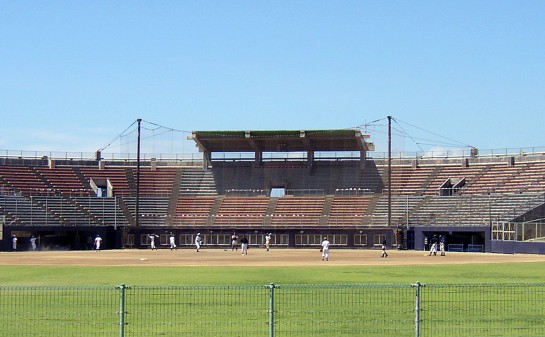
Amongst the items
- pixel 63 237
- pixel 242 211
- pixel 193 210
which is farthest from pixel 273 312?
pixel 193 210

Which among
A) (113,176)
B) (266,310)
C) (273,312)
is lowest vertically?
(266,310)

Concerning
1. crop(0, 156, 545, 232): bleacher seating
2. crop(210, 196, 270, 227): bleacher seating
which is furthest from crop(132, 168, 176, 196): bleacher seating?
crop(210, 196, 270, 227): bleacher seating

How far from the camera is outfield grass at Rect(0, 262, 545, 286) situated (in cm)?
3675

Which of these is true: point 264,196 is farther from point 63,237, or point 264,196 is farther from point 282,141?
point 63,237

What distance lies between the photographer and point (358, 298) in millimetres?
27688

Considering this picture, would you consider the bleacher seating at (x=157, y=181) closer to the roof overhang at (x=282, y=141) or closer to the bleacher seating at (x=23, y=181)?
the roof overhang at (x=282, y=141)

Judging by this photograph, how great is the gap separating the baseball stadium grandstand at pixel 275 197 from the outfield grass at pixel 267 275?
3611cm

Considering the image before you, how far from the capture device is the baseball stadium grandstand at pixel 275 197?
296ft

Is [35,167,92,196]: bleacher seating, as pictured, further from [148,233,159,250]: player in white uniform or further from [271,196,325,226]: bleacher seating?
[271,196,325,226]: bleacher seating

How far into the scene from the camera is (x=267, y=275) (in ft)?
136

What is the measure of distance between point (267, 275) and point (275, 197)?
2481 inches

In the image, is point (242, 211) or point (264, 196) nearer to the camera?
point (242, 211)

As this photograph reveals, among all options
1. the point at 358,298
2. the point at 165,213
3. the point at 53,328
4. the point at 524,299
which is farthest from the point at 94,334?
the point at 165,213

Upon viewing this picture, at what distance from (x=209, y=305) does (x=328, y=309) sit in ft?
11.7
